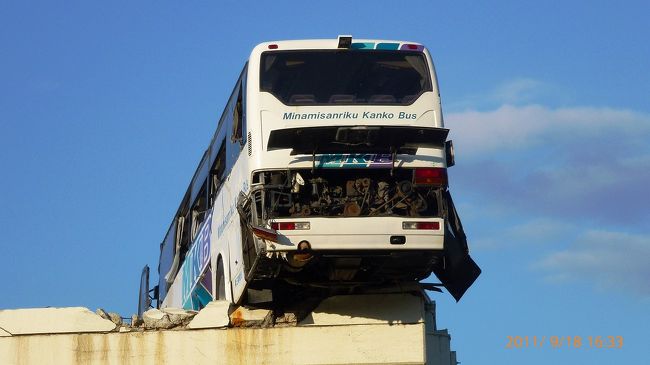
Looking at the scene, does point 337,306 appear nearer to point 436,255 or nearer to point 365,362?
point 365,362

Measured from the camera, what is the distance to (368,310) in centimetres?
1727

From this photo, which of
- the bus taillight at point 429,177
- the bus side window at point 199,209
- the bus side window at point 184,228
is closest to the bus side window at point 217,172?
the bus side window at point 199,209

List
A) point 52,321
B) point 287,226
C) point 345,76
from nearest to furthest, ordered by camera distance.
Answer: point 287,226, point 345,76, point 52,321

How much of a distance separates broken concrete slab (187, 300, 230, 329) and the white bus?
0.17 meters

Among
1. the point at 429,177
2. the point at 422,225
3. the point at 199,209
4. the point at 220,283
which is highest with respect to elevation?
the point at 199,209

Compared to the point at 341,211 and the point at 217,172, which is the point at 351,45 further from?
the point at 217,172

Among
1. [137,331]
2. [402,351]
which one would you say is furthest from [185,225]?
[402,351]

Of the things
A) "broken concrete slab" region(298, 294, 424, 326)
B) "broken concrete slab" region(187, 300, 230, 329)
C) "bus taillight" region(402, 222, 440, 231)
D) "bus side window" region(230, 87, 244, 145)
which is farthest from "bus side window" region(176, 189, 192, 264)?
"bus taillight" region(402, 222, 440, 231)

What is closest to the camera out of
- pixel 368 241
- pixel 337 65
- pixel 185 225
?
pixel 368 241

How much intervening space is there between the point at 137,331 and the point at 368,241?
12.6ft

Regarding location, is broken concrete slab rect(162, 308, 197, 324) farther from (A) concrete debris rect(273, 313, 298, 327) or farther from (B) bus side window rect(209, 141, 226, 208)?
(B) bus side window rect(209, 141, 226, 208)

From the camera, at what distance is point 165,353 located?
56.4 feet

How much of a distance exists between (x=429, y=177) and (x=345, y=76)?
1.77m

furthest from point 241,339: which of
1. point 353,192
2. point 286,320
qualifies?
point 353,192
